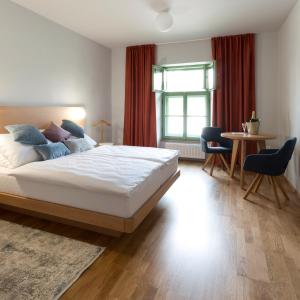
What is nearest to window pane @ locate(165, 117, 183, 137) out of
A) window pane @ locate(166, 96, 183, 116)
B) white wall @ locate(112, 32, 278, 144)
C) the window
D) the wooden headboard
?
the window

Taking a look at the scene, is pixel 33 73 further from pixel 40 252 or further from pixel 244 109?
Result: pixel 244 109

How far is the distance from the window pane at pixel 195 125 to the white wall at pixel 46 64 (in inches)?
82.5

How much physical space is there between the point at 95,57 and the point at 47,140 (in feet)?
8.64

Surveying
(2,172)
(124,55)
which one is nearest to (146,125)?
(124,55)

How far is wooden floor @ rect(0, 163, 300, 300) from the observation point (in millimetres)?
1596

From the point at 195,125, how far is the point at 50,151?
3.51 meters

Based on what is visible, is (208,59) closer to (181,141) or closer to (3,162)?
(181,141)

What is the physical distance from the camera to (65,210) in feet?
7.30

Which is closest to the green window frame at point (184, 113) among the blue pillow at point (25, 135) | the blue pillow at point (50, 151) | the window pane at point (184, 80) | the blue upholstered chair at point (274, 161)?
the window pane at point (184, 80)

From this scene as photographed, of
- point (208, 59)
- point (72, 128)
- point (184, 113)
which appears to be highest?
point (208, 59)

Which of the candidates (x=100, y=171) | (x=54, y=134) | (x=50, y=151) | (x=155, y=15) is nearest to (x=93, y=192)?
(x=100, y=171)

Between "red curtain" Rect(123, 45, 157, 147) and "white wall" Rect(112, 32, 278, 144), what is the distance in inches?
9.0

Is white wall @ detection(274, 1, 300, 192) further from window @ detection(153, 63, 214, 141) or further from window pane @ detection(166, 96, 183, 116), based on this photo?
window pane @ detection(166, 96, 183, 116)

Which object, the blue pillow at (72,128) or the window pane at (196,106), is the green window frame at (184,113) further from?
the blue pillow at (72,128)
